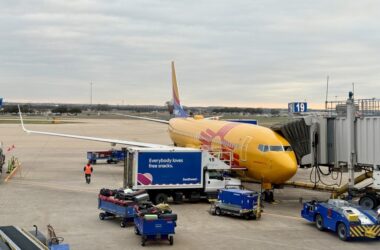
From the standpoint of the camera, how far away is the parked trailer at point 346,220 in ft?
58.9

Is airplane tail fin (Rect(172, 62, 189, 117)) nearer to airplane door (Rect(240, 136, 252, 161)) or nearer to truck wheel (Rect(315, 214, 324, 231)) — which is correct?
airplane door (Rect(240, 136, 252, 161))

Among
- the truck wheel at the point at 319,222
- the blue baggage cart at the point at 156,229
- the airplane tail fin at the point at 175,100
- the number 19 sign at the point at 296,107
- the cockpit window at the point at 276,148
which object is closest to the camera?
the blue baggage cart at the point at 156,229

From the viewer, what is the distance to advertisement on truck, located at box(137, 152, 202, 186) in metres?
25.5

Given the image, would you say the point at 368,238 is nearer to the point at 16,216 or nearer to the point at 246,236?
the point at 246,236

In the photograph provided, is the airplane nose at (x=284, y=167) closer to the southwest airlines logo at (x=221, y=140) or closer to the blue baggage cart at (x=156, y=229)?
the southwest airlines logo at (x=221, y=140)

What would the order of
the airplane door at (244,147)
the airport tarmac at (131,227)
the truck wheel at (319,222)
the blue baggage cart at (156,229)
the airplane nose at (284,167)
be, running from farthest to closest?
the airplane door at (244,147) < the airplane nose at (284,167) < the truck wheel at (319,222) < the airport tarmac at (131,227) < the blue baggage cart at (156,229)

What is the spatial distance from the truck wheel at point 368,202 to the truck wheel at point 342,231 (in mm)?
5549

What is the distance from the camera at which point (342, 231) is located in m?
18.4

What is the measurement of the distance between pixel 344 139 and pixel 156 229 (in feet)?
40.8

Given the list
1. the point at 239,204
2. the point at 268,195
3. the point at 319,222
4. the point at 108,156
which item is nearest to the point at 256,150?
the point at 268,195

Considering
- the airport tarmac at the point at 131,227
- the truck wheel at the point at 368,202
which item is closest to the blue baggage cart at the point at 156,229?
the airport tarmac at the point at 131,227

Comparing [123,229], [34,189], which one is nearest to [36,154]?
[34,189]

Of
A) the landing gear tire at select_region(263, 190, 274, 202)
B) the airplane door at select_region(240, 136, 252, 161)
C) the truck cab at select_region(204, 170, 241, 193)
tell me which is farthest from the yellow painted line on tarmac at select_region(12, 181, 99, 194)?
the landing gear tire at select_region(263, 190, 274, 202)

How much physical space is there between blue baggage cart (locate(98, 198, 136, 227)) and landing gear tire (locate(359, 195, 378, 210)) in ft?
37.5
